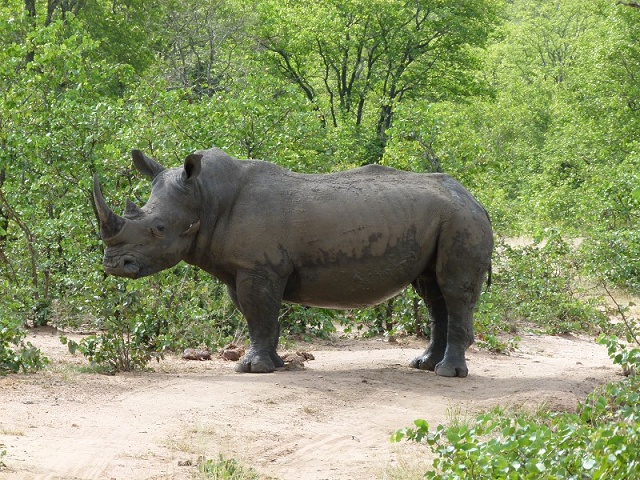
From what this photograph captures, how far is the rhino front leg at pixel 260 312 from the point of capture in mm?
10211

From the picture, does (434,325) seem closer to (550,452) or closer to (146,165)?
(146,165)

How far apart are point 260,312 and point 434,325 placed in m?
1.98

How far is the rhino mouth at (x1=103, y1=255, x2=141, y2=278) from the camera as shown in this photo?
9812 mm

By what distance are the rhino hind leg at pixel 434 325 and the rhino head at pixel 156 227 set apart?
255 centimetres

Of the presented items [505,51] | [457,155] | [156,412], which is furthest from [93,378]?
[505,51]

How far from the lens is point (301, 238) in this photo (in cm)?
1034

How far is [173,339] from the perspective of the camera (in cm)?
1191

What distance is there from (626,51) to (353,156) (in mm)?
8750

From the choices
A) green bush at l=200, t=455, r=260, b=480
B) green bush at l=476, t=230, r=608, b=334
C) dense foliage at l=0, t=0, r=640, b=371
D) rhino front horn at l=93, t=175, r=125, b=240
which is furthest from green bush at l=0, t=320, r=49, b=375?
green bush at l=476, t=230, r=608, b=334

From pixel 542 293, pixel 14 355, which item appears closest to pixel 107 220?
pixel 14 355

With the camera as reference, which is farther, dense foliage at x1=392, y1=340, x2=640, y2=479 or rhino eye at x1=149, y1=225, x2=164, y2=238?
rhino eye at x1=149, y1=225, x2=164, y2=238

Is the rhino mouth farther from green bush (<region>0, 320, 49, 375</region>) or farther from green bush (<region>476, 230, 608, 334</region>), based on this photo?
green bush (<region>476, 230, 608, 334</region>)

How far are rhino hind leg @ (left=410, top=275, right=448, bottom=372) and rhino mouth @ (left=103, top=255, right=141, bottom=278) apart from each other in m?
3.05

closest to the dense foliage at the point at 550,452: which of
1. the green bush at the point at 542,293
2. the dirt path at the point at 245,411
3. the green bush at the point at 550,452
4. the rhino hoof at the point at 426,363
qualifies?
the green bush at the point at 550,452
